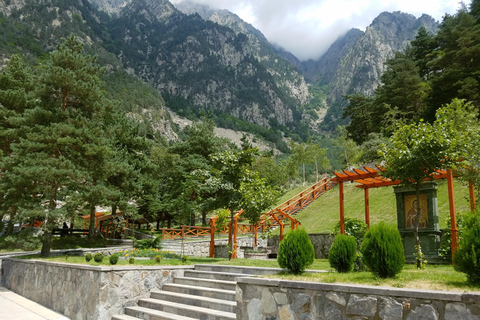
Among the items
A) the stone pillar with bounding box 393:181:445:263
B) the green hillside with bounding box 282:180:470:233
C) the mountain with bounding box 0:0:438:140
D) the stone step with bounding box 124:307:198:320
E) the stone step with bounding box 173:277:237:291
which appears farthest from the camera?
the mountain with bounding box 0:0:438:140

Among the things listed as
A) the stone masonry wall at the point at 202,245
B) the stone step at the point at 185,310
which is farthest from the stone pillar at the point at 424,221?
the stone masonry wall at the point at 202,245

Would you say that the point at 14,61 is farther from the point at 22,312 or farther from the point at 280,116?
the point at 280,116

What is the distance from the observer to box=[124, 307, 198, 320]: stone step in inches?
293

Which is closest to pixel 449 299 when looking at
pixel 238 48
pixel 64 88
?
pixel 64 88

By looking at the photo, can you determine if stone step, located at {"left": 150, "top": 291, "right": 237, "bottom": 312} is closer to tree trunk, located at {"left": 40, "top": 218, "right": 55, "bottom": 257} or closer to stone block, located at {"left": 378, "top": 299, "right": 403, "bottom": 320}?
stone block, located at {"left": 378, "top": 299, "right": 403, "bottom": 320}

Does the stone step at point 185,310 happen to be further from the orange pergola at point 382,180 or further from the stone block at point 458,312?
the orange pergola at point 382,180

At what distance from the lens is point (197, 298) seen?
780 cm

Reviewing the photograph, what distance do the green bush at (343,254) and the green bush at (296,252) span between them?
0.48 m

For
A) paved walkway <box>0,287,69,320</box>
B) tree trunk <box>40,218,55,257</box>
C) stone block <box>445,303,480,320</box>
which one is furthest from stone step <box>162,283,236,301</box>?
tree trunk <box>40,218,55,257</box>

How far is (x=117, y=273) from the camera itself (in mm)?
8492

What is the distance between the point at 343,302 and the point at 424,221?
746 cm

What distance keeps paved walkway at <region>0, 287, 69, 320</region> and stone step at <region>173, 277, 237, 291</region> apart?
137 inches

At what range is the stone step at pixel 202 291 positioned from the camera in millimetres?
7527

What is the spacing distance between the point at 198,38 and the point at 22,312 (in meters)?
175
